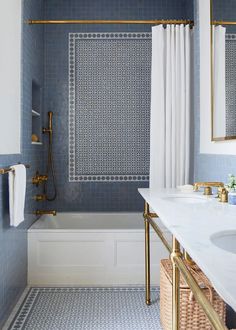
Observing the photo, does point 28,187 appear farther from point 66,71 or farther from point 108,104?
point 66,71

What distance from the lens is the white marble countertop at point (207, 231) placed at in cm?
77

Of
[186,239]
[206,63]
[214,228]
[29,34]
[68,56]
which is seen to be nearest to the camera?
[186,239]

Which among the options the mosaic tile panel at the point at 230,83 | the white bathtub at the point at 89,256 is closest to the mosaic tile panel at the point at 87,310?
the white bathtub at the point at 89,256

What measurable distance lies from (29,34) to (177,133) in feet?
5.02

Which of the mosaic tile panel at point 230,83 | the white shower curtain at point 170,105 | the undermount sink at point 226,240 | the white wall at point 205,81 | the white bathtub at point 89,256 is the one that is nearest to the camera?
the undermount sink at point 226,240

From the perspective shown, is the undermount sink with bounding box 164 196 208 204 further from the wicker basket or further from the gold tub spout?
the gold tub spout

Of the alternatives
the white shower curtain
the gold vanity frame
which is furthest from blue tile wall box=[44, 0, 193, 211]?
the gold vanity frame

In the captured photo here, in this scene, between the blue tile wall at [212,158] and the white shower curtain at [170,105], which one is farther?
the white shower curtain at [170,105]

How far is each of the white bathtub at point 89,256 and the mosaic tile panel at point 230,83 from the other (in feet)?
3.91

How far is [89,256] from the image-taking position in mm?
3018

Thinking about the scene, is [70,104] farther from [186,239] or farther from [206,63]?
[186,239]

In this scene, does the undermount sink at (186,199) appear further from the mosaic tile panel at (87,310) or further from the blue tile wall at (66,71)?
the blue tile wall at (66,71)

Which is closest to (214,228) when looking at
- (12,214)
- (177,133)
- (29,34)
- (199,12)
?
(12,214)

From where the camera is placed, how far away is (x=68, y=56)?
150 inches
